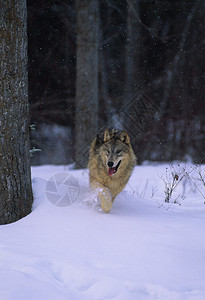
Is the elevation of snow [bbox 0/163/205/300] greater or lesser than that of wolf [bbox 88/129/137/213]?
lesser

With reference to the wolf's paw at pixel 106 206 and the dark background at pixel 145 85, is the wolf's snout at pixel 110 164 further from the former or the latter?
the dark background at pixel 145 85

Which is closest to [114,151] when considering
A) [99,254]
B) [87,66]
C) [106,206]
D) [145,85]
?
[106,206]

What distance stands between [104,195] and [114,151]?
0.81 meters

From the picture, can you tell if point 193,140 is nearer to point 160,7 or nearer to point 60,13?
point 160,7

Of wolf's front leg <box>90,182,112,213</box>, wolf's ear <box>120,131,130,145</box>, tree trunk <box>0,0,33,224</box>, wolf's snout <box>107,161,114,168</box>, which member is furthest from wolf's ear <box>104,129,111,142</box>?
tree trunk <box>0,0,33,224</box>

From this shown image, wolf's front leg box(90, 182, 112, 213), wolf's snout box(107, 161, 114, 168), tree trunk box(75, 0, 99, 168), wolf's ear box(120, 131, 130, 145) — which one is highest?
tree trunk box(75, 0, 99, 168)

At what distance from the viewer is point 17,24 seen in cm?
381

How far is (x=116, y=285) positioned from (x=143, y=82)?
38.7 feet

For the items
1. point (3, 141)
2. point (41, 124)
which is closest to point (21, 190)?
point (3, 141)

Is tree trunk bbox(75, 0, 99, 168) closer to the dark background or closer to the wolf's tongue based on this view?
the dark background

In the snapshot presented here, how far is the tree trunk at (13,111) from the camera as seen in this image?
147 inches

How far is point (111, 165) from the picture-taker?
15.6 ft

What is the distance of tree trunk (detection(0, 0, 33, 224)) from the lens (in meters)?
3.73

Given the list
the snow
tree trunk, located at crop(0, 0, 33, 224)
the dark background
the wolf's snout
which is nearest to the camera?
the snow
